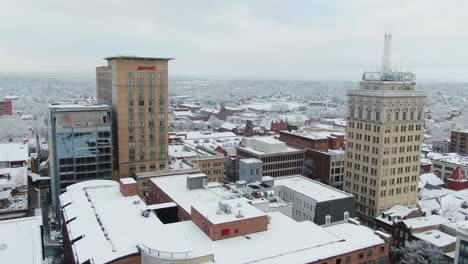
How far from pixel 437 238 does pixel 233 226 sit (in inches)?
1595

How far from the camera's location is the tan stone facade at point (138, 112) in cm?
9662

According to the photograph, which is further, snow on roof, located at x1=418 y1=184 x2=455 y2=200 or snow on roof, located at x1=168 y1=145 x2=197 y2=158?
snow on roof, located at x1=168 y1=145 x2=197 y2=158

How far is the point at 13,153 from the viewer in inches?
5182

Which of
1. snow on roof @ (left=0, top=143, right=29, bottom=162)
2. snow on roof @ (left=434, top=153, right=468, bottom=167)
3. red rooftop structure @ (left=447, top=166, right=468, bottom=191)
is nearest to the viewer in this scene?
red rooftop structure @ (left=447, top=166, right=468, bottom=191)

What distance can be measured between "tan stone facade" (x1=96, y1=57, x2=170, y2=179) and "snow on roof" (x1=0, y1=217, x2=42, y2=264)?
3222 centimetres

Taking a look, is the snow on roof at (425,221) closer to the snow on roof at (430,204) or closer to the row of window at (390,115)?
the snow on roof at (430,204)

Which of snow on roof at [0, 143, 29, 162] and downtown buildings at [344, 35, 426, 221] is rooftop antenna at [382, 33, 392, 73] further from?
snow on roof at [0, 143, 29, 162]

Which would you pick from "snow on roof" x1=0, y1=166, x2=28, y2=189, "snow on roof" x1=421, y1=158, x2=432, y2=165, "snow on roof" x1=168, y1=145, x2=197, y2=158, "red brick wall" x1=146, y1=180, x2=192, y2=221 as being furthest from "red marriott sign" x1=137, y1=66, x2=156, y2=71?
"snow on roof" x1=421, y1=158, x2=432, y2=165

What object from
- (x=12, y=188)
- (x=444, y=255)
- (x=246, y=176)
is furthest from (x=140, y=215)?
(x=444, y=255)

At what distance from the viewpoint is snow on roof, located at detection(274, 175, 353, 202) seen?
8432cm

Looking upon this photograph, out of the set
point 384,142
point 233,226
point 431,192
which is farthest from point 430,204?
point 233,226

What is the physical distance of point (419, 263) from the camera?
67062 millimetres

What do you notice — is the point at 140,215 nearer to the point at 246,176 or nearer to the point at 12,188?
the point at 246,176

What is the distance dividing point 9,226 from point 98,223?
15901mm
